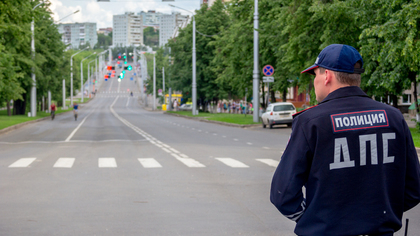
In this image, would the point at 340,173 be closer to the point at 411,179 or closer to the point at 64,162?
the point at 411,179

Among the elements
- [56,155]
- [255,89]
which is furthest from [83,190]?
[255,89]

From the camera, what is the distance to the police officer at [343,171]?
2.79 metres

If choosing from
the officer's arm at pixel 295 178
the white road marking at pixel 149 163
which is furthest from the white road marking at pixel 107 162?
the officer's arm at pixel 295 178

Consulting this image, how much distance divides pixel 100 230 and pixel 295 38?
2288 cm

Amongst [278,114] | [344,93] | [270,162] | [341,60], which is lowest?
[270,162]

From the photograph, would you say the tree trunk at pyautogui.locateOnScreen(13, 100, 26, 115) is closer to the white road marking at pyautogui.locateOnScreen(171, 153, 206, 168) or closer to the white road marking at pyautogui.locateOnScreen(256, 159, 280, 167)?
the white road marking at pyautogui.locateOnScreen(171, 153, 206, 168)

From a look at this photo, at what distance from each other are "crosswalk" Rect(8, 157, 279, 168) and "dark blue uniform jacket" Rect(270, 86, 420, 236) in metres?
10.4

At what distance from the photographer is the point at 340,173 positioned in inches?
110

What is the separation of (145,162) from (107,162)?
0.95 meters

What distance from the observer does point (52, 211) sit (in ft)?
25.0

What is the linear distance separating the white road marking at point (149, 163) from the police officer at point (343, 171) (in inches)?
416

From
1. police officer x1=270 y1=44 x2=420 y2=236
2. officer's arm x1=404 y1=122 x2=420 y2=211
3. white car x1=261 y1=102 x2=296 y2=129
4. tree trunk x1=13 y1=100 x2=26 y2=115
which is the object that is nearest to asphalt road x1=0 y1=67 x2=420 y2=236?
officer's arm x1=404 y1=122 x2=420 y2=211

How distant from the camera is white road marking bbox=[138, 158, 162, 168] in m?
13.3

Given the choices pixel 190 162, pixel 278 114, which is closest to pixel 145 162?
pixel 190 162
